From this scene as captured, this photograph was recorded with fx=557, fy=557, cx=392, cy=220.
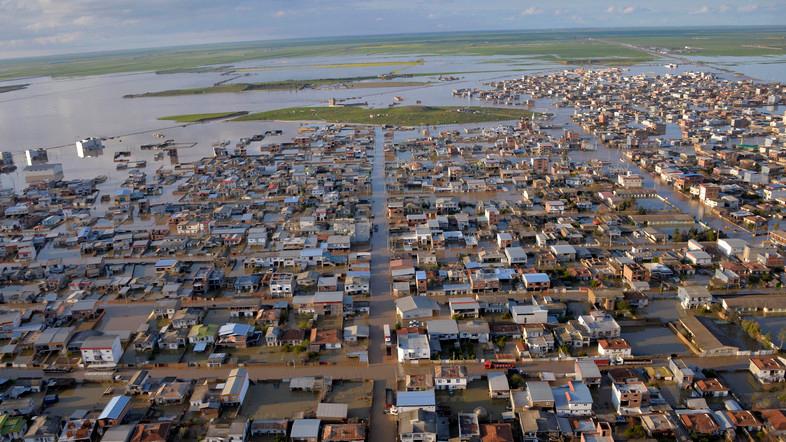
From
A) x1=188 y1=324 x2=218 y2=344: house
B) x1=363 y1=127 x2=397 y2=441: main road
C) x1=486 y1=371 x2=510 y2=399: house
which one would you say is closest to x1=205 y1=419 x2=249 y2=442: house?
x1=363 y1=127 x2=397 y2=441: main road

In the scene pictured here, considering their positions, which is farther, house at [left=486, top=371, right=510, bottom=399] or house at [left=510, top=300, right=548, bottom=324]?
house at [left=510, top=300, right=548, bottom=324]

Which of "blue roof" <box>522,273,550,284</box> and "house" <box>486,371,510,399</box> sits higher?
"blue roof" <box>522,273,550,284</box>

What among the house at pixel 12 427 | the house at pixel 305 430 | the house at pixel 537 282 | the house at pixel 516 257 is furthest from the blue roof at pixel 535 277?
the house at pixel 12 427

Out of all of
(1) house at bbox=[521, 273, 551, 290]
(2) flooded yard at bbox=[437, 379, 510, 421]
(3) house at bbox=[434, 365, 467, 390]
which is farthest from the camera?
(1) house at bbox=[521, 273, 551, 290]

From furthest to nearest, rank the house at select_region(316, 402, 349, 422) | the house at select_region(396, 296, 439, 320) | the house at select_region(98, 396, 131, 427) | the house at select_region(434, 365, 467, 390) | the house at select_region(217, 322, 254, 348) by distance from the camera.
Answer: the house at select_region(396, 296, 439, 320)
the house at select_region(217, 322, 254, 348)
the house at select_region(434, 365, 467, 390)
the house at select_region(316, 402, 349, 422)
the house at select_region(98, 396, 131, 427)

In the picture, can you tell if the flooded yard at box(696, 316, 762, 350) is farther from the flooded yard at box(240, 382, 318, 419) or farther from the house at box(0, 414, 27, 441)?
the house at box(0, 414, 27, 441)

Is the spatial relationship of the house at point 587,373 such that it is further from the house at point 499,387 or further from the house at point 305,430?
the house at point 305,430
